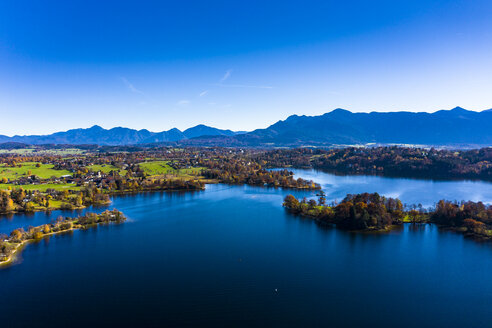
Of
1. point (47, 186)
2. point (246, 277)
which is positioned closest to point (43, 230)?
point (246, 277)

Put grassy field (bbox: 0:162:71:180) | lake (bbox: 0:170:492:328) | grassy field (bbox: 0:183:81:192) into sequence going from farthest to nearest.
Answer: grassy field (bbox: 0:162:71:180)
grassy field (bbox: 0:183:81:192)
lake (bbox: 0:170:492:328)

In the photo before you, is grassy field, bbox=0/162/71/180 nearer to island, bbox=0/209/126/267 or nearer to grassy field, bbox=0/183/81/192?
grassy field, bbox=0/183/81/192

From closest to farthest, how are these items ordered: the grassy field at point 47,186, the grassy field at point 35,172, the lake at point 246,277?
the lake at point 246,277
the grassy field at point 47,186
the grassy field at point 35,172

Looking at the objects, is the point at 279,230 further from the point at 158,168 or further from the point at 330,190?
the point at 158,168

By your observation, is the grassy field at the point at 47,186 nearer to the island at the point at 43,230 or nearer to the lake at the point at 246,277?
the lake at the point at 246,277

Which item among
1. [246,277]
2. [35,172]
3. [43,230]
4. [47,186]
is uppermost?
[35,172]

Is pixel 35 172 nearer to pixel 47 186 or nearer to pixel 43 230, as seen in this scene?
pixel 47 186

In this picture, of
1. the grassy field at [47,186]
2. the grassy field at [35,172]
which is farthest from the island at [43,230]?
the grassy field at [35,172]

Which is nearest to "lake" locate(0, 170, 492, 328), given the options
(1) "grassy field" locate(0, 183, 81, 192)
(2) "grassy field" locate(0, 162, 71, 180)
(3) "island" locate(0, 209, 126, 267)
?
(3) "island" locate(0, 209, 126, 267)
